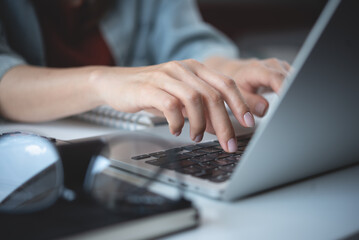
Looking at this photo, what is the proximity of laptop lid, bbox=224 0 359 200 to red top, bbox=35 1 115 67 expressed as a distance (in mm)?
822

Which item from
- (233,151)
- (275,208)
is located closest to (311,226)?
(275,208)

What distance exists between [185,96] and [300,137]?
139mm

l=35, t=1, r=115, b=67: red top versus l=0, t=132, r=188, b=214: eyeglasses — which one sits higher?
l=0, t=132, r=188, b=214: eyeglasses

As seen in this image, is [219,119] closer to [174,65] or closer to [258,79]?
[174,65]

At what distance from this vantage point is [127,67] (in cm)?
54

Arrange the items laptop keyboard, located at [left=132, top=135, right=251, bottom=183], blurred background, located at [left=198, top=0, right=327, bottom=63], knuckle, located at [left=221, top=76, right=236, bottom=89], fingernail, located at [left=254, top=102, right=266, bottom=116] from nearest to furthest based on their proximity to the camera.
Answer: laptop keyboard, located at [left=132, top=135, right=251, bottom=183]
knuckle, located at [left=221, top=76, right=236, bottom=89]
fingernail, located at [left=254, top=102, right=266, bottom=116]
blurred background, located at [left=198, top=0, right=327, bottom=63]

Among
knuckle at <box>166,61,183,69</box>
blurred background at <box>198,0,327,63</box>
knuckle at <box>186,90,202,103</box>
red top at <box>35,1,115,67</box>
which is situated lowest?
blurred background at <box>198,0,327,63</box>

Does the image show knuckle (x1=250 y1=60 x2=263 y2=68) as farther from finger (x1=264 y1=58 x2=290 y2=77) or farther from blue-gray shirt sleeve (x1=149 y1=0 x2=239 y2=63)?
blue-gray shirt sleeve (x1=149 y1=0 x2=239 y2=63)

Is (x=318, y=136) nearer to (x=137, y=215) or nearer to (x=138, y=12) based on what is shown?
(x=137, y=215)

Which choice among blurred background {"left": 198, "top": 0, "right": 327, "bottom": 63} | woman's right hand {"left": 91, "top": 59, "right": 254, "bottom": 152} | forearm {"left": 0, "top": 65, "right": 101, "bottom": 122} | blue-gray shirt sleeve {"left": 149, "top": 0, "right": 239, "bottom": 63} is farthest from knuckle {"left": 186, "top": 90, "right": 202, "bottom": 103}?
blurred background {"left": 198, "top": 0, "right": 327, "bottom": 63}

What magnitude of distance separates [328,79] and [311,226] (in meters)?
0.11

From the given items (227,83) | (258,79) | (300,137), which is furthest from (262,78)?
(300,137)

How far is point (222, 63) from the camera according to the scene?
2.73ft

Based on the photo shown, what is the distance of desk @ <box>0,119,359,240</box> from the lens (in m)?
0.26
